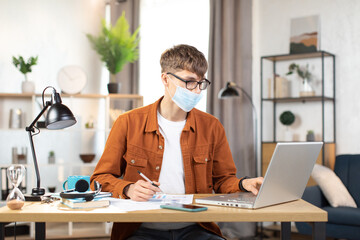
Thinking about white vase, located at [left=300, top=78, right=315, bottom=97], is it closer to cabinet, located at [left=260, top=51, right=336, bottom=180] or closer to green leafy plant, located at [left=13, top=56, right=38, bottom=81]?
cabinet, located at [left=260, top=51, right=336, bottom=180]

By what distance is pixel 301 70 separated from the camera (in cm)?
469

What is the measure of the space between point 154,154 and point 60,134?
322 centimetres

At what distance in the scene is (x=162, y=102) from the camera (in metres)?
2.22

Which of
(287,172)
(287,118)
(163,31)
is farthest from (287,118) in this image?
(287,172)

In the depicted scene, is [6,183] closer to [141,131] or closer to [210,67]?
[210,67]

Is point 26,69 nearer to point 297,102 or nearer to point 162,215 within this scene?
point 297,102

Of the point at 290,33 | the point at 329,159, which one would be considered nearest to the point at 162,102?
the point at 329,159

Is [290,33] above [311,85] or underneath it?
above

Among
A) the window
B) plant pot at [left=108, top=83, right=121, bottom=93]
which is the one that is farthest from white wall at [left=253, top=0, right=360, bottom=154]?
plant pot at [left=108, top=83, right=121, bottom=93]

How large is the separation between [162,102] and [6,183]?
274 cm

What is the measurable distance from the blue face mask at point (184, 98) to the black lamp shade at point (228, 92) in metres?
2.34

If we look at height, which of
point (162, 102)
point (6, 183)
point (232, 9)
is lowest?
point (6, 183)

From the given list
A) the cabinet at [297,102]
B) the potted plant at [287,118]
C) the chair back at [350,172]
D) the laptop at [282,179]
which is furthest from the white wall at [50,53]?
the laptop at [282,179]

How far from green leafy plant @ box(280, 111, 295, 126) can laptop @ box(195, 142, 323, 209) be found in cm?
290
